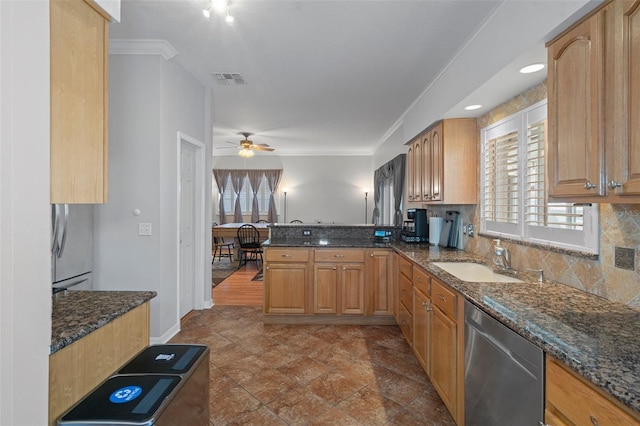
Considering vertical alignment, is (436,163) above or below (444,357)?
above

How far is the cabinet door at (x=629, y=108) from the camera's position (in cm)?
108

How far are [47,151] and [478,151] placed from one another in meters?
→ 3.05

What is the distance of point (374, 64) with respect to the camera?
309 centimetres

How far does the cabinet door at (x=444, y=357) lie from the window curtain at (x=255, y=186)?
22.4ft

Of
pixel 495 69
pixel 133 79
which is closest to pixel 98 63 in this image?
pixel 133 79

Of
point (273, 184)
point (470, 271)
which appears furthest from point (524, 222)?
point (273, 184)

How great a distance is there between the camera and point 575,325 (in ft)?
3.87

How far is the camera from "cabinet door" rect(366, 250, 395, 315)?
3494mm

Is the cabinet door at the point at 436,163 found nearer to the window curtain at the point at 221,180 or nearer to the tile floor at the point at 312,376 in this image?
the tile floor at the point at 312,376

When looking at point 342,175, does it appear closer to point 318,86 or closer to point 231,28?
point 318,86

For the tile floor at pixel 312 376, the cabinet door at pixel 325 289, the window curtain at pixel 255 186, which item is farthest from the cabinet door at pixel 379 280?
the window curtain at pixel 255 186

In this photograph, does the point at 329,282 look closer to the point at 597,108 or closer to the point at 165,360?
the point at 165,360

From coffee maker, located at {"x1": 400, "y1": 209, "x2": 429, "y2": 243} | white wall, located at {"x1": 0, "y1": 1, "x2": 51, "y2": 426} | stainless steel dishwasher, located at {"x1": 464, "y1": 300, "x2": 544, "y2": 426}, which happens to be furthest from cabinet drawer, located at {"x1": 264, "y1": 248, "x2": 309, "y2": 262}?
white wall, located at {"x1": 0, "y1": 1, "x2": 51, "y2": 426}

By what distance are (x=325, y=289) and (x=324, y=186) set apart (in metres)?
5.18
